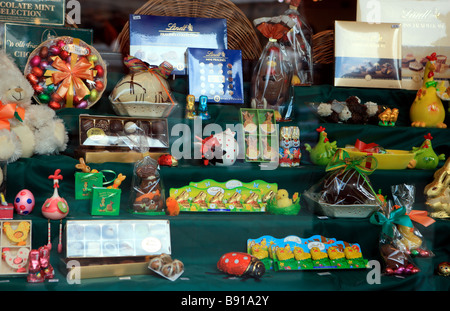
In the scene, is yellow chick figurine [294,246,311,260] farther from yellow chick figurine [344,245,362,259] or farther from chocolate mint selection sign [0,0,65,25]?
chocolate mint selection sign [0,0,65,25]

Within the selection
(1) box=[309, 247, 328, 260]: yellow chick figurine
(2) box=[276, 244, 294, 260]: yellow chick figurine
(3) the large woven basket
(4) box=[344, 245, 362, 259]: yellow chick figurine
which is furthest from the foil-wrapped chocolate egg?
(4) box=[344, 245, 362, 259]: yellow chick figurine

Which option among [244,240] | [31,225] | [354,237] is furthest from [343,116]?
[31,225]

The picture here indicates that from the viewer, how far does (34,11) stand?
2.92 metres

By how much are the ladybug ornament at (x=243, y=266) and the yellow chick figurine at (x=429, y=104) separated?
4.41 ft

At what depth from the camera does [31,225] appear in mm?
2227

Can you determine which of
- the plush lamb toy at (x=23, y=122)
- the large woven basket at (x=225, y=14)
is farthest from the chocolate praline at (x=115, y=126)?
the large woven basket at (x=225, y=14)

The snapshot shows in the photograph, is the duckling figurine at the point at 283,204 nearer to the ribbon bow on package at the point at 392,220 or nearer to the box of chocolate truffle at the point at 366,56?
the ribbon bow on package at the point at 392,220

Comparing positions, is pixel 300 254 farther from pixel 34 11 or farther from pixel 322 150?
pixel 34 11

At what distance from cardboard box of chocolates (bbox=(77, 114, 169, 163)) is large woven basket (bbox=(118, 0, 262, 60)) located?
0.62 metres

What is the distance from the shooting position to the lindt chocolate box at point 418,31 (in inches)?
127

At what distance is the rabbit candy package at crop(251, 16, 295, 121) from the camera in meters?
2.94

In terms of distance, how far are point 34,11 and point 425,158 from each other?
6.94ft

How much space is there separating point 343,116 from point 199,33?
89cm
